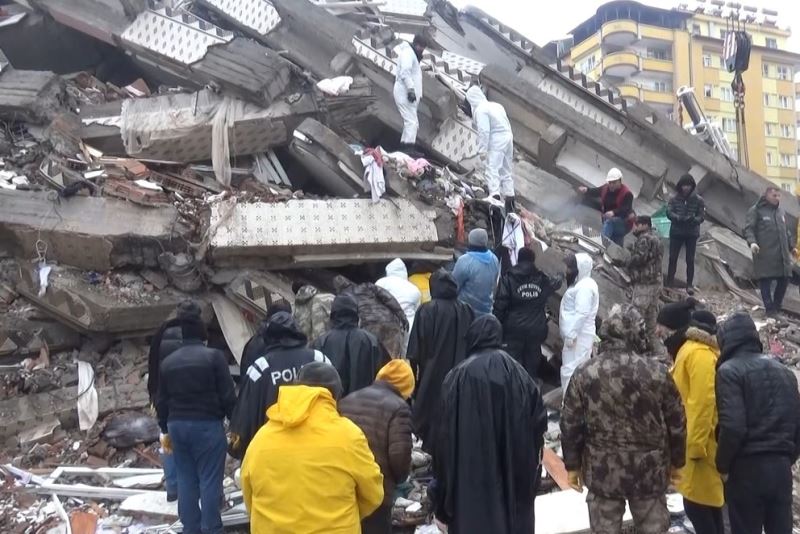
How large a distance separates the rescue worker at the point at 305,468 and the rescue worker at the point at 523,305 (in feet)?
12.4

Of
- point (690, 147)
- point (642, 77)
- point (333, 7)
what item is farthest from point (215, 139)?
point (642, 77)

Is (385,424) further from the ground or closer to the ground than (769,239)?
closer to the ground

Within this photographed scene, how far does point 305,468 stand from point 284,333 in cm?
158

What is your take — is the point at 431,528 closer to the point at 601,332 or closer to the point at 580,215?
the point at 601,332

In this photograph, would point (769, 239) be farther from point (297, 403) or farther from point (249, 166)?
point (297, 403)

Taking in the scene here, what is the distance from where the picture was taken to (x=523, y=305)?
673 cm

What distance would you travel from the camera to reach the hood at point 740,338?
403 cm

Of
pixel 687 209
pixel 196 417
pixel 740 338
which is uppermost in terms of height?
pixel 740 338

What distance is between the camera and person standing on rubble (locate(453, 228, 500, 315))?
6.73 m

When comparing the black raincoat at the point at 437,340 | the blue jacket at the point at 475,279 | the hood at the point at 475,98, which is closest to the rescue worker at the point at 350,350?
the black raincoat at the point at 437,340

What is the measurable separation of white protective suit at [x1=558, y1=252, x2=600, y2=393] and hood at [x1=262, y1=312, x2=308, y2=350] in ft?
11.0

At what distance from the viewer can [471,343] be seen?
156 inches

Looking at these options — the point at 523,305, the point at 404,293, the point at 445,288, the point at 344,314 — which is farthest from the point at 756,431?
the point at 404,293

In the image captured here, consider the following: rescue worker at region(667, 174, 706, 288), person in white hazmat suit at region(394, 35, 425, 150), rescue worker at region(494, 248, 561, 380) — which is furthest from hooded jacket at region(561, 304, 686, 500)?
person in white hazmat suit at region(394, 35, 425, 150)
